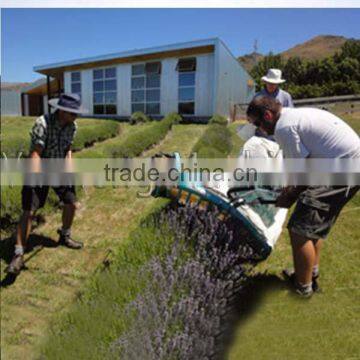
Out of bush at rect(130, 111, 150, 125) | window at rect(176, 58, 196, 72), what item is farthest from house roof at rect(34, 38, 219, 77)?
bush at rect(130, 111, 150, 125)

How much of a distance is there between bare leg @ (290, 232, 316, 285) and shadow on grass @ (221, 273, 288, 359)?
1.59 feet

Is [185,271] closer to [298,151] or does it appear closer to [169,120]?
[298,151]

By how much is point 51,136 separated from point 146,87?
52.8 feet

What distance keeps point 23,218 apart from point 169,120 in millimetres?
11695

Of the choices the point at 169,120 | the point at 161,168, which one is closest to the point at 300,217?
the point at 161,168

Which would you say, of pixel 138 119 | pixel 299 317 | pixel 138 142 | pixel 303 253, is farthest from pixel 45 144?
pixel 138 119

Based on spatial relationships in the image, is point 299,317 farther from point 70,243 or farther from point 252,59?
point 252,59

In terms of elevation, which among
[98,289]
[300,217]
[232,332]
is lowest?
[232,332]

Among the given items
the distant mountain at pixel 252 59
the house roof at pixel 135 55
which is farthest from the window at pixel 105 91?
the distant mountain at pixel 252 59

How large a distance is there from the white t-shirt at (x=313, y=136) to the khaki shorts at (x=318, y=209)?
0.28m

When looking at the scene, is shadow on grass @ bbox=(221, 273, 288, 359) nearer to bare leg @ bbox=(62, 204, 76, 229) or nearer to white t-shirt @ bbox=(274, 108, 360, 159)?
white t-shirt @ bbox=(274, 108, 360, 159)

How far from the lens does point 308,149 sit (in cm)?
272

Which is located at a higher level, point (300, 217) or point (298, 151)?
point (298, 151)

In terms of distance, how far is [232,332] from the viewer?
282 centimetres
